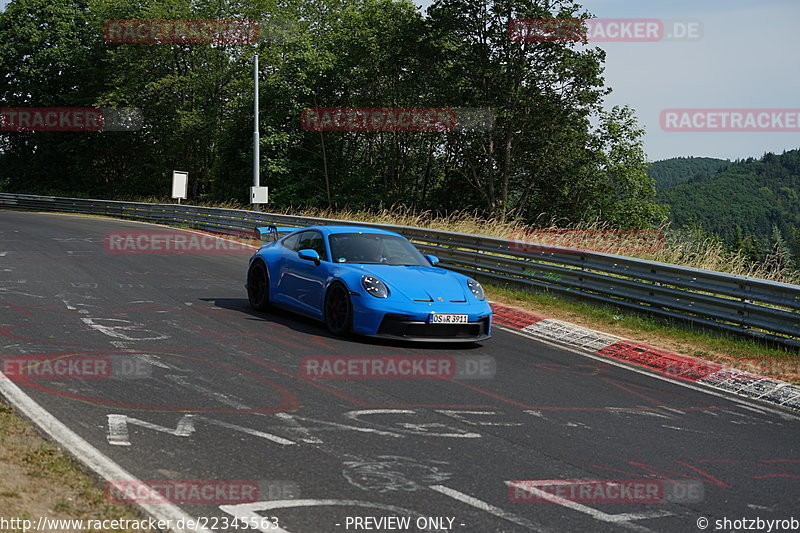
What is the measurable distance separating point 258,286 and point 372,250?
205 cm

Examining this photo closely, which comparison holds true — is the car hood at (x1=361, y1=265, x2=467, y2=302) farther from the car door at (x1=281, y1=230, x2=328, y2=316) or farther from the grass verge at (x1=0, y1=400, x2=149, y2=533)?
the grass verge at (x1=0, y1=400, x2=149, y2=533)

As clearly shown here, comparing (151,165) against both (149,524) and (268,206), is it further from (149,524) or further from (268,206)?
(149,524)

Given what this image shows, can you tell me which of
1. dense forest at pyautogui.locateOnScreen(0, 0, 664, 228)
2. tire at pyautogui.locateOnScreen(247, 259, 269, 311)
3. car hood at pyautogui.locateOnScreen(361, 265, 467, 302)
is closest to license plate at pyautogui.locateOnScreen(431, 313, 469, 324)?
car hood at pyautogui.locateOnScreen(361, 265, 467, 302)

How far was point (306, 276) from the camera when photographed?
11.2m

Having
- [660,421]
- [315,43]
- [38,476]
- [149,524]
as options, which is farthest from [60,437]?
[315,43]

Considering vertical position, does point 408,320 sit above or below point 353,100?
below

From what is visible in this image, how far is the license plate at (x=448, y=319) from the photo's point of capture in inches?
389

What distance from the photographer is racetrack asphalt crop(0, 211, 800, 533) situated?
4.89m

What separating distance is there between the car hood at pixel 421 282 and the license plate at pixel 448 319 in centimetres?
24
